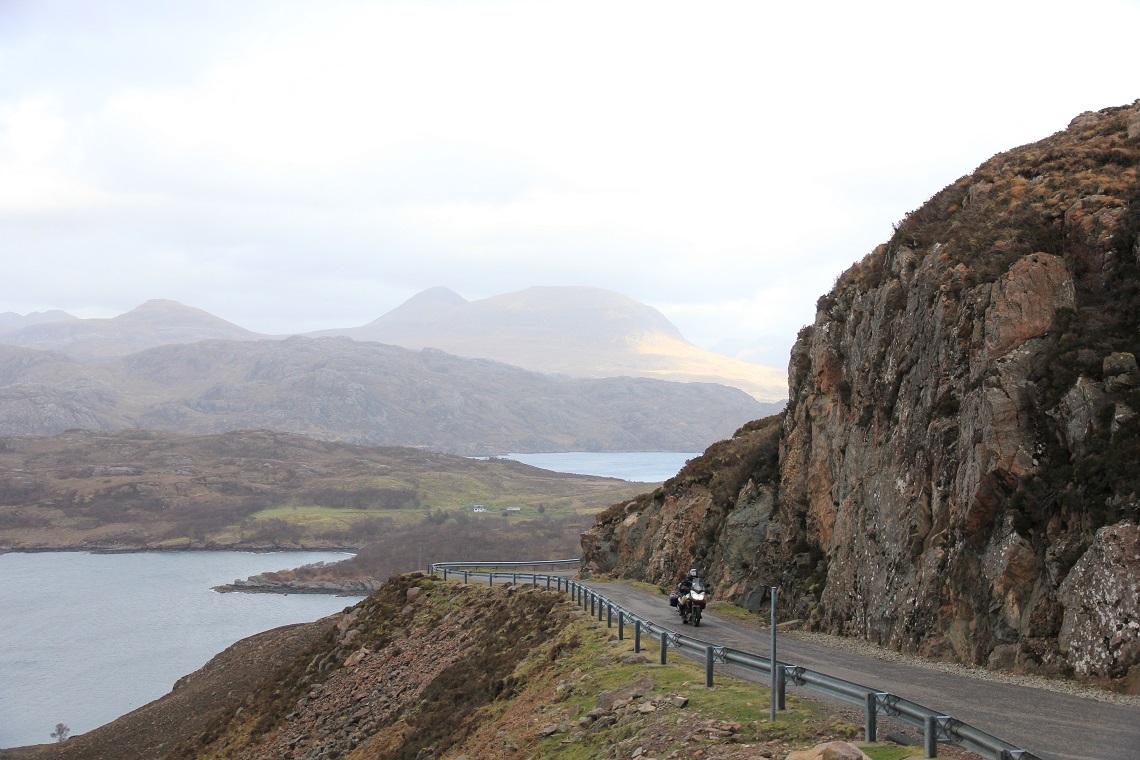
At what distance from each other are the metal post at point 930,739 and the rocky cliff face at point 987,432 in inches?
259

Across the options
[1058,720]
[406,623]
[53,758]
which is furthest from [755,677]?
[53,758]

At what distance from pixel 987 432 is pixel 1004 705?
790 cm

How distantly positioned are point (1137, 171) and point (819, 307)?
1247cm

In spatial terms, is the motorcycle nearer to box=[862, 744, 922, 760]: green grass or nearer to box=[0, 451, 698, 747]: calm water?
box=[862, 744, 922, 760]: green grass

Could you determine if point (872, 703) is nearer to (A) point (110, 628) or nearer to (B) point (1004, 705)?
(B) point (1004, 705)

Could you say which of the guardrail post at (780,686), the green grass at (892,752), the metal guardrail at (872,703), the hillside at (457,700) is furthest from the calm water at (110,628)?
the green grass at (892,752)

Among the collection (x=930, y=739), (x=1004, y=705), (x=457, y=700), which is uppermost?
(x=930, y=739)

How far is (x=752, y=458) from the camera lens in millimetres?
39531

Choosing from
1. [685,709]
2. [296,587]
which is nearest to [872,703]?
[685,709]

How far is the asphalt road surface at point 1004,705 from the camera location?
516 inches

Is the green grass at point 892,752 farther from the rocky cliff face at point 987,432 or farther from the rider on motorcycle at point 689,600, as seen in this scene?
the rider on motorcycle at point 689,600

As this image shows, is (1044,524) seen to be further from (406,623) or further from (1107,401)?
(406,623)

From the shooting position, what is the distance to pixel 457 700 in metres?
30.0

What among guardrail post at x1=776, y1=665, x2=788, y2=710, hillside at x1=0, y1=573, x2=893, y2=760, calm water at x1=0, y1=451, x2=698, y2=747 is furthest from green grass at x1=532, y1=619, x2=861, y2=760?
calm water at x1=0, y1=451, x2=698, y2=747
